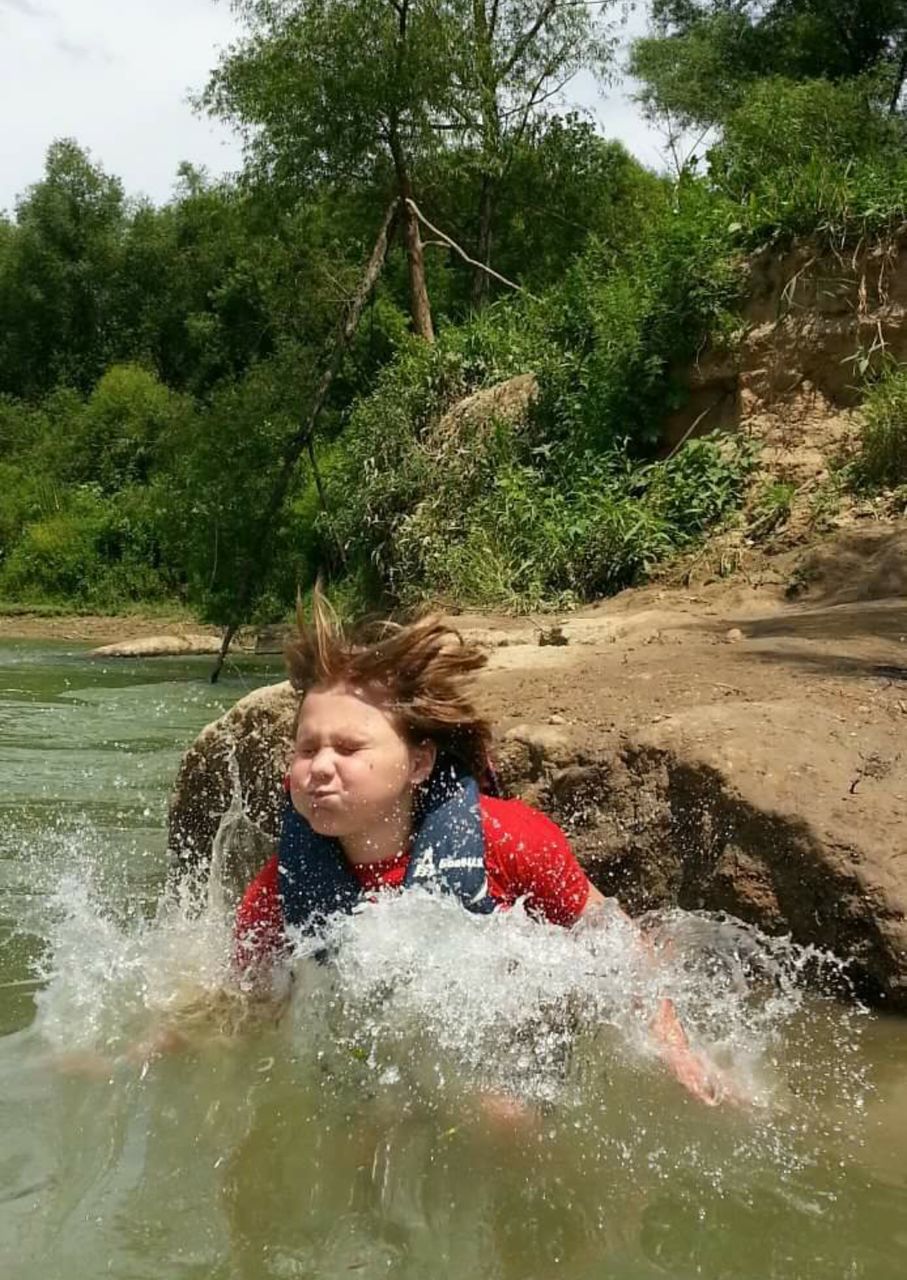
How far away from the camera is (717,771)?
3344mm

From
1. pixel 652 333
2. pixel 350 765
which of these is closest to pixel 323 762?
pixel 350 765

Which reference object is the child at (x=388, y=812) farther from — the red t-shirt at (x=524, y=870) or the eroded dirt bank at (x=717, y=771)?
the eroded dirt bank at (x=717, y=771)

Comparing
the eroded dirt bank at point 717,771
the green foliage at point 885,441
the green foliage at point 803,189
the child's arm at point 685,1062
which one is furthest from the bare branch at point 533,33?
the child's arm at point 685,1062

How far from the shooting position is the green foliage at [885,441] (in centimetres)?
795

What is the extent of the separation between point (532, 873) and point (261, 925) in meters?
0.64

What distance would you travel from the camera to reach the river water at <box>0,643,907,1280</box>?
2014 millimetres

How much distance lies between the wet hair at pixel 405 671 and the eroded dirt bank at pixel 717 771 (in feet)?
2.14

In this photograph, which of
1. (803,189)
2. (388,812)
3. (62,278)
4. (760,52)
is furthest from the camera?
(62,278)

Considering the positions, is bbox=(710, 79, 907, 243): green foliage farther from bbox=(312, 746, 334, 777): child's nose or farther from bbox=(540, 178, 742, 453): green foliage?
bbox=(312, 746, 334, 777): child's nose

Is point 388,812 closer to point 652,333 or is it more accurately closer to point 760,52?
point 652,333

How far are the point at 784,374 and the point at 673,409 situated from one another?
825 millimetres

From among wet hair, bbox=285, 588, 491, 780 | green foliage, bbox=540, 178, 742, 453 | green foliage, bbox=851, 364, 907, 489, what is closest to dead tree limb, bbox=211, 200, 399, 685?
green foliage, bbox=540, 178, 742, 453

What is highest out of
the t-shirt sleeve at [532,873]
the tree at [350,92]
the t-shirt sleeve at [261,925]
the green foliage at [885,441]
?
the tree at [350,92]

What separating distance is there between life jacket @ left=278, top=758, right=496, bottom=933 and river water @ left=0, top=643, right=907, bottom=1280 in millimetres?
70
